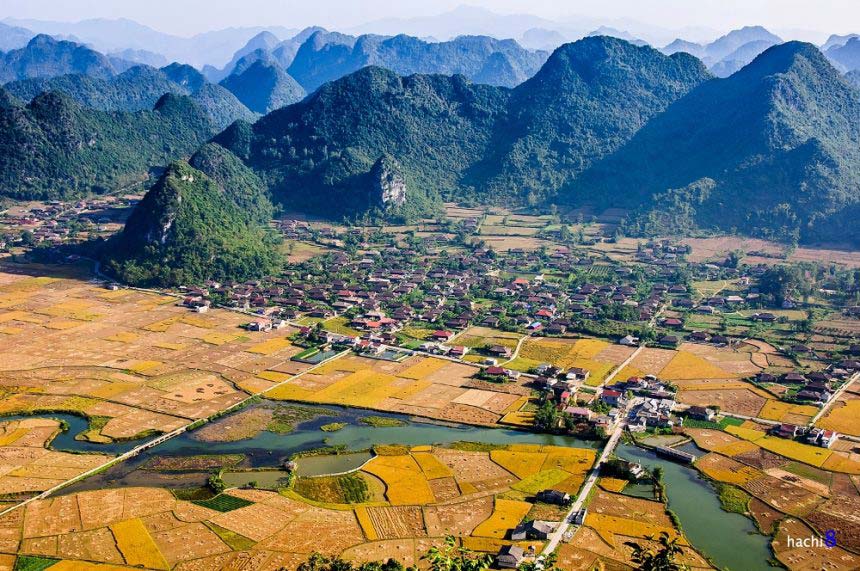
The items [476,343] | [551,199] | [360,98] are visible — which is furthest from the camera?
[360,98]

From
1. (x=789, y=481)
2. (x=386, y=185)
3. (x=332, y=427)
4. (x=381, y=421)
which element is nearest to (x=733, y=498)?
(x=789, y=481)

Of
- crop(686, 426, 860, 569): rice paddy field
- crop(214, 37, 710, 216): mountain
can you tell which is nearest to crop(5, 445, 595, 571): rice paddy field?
crop(686, 426, 860, 569): rice paddy field

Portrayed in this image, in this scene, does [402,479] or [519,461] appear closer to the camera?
[402,479]

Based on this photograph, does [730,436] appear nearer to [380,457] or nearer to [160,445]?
[380,457]

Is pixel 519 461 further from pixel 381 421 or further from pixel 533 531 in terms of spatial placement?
pixel 381 421

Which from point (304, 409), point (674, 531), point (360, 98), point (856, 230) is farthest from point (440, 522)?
point (360, 98)

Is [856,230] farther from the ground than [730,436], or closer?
farther from the ground
